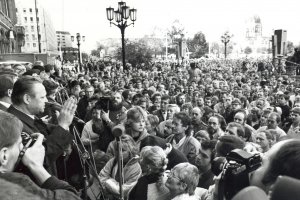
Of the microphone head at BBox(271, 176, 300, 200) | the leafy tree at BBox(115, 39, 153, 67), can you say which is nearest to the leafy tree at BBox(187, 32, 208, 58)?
the leafy tree at BBox(115, 39, 153, 67)

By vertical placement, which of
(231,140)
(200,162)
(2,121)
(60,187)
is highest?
(2,121)

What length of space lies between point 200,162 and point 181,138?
1.40 m

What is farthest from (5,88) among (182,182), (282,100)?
(282,100)

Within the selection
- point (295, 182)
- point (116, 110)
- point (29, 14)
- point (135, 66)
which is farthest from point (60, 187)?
point (29, 14)

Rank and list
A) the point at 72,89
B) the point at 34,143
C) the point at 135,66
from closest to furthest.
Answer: the point at 34,143 → the point at 72,89 → the point at 135,66

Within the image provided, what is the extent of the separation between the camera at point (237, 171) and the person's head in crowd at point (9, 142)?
113cm

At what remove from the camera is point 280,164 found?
1523mm

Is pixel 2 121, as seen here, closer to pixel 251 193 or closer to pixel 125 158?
pixel 251 193

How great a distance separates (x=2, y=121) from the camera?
6.38ft

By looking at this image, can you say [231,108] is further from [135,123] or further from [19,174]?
[19,174]

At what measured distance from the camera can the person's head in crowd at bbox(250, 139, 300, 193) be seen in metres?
1.48

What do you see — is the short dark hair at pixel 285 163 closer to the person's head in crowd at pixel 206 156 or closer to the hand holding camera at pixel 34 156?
the hand holding camera at pixel 34 156

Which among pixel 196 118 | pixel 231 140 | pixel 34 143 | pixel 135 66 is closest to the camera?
pixel 34 143

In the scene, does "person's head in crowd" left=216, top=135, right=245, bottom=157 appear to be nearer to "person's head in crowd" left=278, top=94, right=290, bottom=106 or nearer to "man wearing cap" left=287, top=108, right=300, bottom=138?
"man wearing cap" left=287, top=108, right=300, bottom=138
